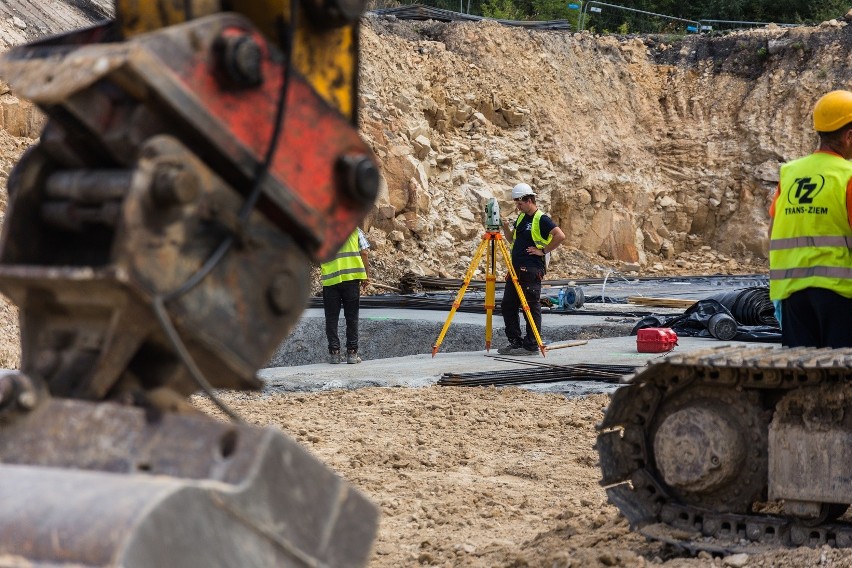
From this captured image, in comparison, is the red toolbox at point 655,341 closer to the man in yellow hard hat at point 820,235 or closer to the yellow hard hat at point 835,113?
the man in yellow hard hat at point 820,235

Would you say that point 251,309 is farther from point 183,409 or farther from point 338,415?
point 338,415

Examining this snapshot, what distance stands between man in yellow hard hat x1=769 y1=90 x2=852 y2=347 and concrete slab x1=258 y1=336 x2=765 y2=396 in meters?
3.52

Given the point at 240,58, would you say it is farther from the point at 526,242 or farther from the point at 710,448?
the point at 526,242

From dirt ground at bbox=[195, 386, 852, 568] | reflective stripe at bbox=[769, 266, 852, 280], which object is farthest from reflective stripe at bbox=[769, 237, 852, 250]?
dirt ground at bbox=[195, 386, 852, 568]

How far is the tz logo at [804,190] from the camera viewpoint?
491 centimetres

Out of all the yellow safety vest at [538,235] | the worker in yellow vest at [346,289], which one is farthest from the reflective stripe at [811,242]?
the worker in yellow vest at [346,289]

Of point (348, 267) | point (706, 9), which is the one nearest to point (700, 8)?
point (706, 9)

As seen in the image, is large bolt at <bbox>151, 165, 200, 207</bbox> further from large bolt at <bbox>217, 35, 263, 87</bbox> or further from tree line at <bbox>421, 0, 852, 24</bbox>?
tree line at <bbox>421, 0, 852, 24</bbox>

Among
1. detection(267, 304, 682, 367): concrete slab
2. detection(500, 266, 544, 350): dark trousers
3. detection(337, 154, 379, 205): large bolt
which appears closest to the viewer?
detection(337, 154, 379, 205): large bolt

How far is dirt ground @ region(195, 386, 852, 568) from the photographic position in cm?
442

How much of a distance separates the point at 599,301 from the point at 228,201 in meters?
15.2

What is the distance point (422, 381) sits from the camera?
371 inches

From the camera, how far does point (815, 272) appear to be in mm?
4922

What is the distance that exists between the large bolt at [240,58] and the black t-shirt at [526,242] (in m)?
8.40
